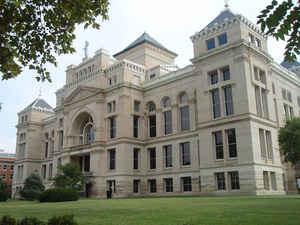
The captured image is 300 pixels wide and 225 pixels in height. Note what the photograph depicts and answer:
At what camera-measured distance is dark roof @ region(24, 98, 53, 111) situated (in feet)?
268

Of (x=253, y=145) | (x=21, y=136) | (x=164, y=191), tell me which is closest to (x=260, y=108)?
(x=253, y=145)

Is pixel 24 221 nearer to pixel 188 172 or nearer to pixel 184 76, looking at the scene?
pixel 188 172

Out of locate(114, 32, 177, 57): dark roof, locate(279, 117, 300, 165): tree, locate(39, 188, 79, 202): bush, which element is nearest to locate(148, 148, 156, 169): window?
locate(39, 188, 79, 202): bush

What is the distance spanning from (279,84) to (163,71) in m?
19.4

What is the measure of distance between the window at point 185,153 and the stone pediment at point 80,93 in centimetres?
1783

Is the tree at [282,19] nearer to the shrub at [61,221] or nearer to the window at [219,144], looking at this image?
the shrub at [61,221]

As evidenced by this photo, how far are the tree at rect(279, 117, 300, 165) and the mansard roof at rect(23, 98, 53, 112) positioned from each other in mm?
66610

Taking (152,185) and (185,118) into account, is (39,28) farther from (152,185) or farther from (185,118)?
(152,185)

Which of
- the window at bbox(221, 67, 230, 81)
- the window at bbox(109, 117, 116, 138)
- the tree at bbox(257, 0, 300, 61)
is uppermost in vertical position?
the window at bbox(221, 67, 230, 81)

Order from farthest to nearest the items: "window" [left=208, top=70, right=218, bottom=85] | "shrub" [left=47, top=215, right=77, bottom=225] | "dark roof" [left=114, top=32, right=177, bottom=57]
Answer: "dark roof" [left=114, top=32, right=177, bottom=57] < "window" [left=208, top=70, right=218, bottom=85] < "shrub" [left=47, top=215, right=77, bottom=225]

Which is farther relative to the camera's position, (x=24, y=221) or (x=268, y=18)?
(x=24, y=221)

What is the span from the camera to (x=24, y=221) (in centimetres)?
891

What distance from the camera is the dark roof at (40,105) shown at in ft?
268

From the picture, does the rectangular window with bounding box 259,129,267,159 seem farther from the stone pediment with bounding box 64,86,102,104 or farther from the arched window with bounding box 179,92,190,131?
the stone pediment with bounding box 64,86,102,104
